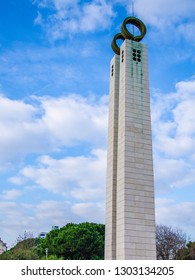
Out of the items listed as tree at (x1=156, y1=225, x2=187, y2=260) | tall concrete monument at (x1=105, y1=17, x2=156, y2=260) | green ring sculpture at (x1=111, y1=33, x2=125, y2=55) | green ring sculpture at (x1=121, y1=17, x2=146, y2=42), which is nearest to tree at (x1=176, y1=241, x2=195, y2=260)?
tree at (x1=156, y1=225, x2=187, y2=260)

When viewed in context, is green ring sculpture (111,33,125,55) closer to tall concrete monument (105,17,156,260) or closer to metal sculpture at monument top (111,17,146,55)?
metal sculpture at monument top (111,17,146,55)

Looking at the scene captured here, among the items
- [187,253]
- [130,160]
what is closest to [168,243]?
[187,253]

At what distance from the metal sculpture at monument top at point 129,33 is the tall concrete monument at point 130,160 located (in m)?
0.07

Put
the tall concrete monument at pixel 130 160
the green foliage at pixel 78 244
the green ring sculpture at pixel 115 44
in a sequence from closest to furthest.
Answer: the tall concrete monument at pixel 130 160
the green ring sculpture at pixel 115 44
the green foliage at pixel 78 244

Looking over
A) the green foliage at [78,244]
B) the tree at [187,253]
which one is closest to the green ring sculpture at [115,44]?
the green foliage at [78,244]

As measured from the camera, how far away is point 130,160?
20797 mm

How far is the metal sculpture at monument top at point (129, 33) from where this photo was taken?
24.8m

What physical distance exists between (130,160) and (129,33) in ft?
32.9

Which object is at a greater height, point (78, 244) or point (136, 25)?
point (136, 25)

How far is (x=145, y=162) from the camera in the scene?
69.4ft

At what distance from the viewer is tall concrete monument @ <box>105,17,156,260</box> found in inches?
766

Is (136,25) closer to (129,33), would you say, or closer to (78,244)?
(129,33)

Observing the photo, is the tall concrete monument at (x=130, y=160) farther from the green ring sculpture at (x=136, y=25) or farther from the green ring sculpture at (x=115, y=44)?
the green ring sculpture at (x=115, y=44)
